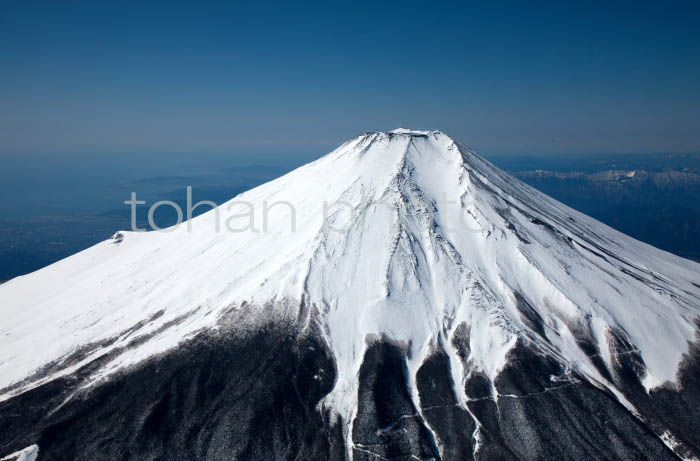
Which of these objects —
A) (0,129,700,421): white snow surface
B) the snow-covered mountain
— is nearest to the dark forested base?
the snow-covered mountain

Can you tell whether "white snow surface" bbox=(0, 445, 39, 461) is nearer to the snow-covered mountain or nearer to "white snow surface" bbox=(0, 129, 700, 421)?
the snow-covered mountain

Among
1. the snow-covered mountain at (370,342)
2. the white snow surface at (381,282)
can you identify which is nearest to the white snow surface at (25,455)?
the snow-covered mountain at (370,342)

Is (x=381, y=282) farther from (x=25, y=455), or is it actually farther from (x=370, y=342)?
(x=25, y=455)

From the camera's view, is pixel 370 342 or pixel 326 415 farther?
pixel 370 342

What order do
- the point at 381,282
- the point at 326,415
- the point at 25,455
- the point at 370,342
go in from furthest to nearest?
the point at 381,282 < the point at 370,342 < the point at 326,415 < the point at 25,455

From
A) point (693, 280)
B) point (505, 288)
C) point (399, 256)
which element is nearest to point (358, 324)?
point (399, 256)

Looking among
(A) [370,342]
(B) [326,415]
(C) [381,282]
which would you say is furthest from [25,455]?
(C) [381,282]
